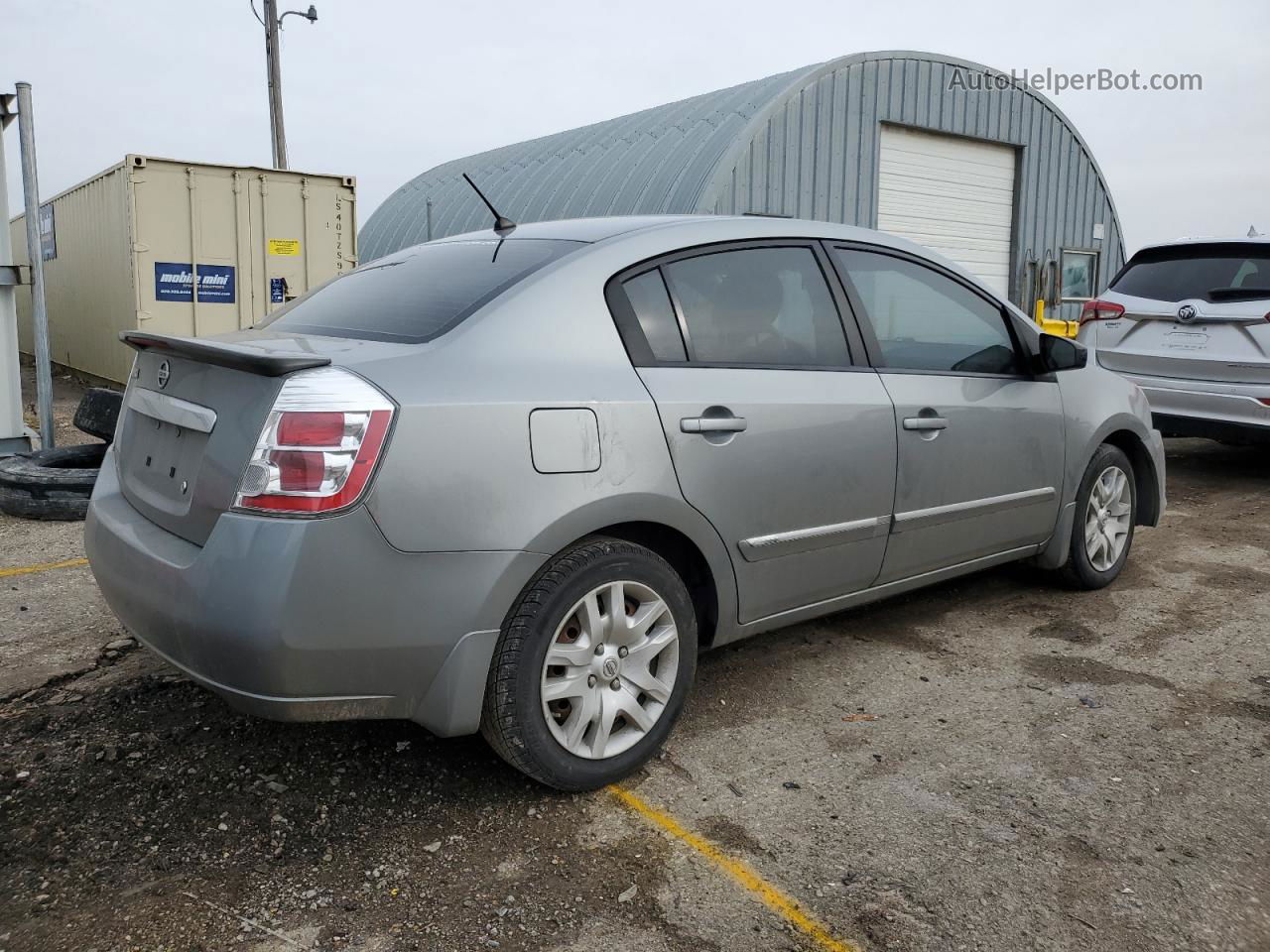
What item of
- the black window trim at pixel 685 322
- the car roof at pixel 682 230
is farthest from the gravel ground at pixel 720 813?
the car roof at pixel 682 230

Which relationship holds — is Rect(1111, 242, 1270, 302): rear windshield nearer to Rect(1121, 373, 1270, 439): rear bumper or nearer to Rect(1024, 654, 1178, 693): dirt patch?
Rect(1121, 373, 1270, 439): rear bumper

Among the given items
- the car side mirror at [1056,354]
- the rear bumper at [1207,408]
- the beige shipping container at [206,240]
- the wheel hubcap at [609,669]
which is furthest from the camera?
the beige shipping container at [206,240]

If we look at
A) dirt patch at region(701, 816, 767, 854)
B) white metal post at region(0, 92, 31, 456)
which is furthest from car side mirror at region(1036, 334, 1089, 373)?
white metal post at region(0, 92, 31, 456)

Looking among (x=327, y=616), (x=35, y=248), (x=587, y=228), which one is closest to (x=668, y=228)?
(x=587, y=228)

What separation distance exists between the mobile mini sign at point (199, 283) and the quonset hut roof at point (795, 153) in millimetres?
2322

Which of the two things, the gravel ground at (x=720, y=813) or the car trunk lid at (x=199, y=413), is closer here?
the gravel ground at (x=720, y=813)

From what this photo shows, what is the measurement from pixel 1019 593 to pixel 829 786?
2185 millimetres

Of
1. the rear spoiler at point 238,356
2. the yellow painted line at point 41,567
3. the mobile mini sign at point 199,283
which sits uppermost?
the mobile mini sign at point 199,283

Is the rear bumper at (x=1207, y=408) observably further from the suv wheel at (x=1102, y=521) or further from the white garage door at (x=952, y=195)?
the white garage door at (x=952, y=195)

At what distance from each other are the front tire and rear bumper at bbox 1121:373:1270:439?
4867 mm

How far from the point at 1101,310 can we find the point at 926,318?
4.30m

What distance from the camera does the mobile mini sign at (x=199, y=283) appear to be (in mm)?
11281

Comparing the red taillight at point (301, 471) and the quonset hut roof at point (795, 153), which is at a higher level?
the quonset hut roof at point (795, 153)

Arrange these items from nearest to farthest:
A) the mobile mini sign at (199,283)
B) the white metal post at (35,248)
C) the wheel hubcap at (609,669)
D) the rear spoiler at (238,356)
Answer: the rear spoiler at (238,356)
the wheel hubcap at (609,669)
the white metal post at (35,248)
the mobile mini sign at (199,283)
